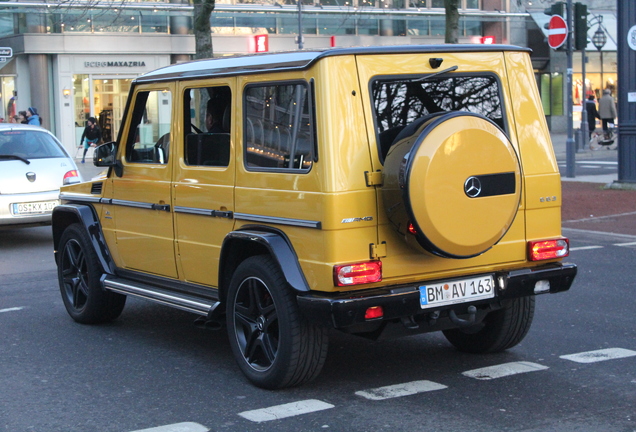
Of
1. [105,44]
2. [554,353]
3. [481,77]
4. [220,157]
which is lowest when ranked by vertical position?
[554,353]

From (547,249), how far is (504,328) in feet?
2.15

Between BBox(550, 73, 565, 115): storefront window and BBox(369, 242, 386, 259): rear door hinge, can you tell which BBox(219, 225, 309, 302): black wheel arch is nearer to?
BBox(369, 242, 386, 259): rear door hinge

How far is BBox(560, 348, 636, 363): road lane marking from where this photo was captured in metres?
6.13

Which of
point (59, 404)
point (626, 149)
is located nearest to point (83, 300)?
point (59, 404)

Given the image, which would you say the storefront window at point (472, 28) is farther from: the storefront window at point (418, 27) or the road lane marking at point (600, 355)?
the road lane marking at point (600, 355)

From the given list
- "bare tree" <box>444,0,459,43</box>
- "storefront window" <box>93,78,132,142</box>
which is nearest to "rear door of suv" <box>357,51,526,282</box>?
"bare tree" <box>444,0,459,43</box>

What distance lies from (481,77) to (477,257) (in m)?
1.11

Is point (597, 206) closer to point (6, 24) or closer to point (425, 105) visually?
point (425, 105)

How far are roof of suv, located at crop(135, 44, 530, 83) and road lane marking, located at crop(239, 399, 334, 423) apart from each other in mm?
1914

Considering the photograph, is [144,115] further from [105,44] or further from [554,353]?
[105,44]

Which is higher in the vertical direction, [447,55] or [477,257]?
[447,55]

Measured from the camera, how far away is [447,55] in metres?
5.58

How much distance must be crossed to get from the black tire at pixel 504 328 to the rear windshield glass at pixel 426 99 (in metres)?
1.24

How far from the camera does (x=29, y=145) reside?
12977 mm
